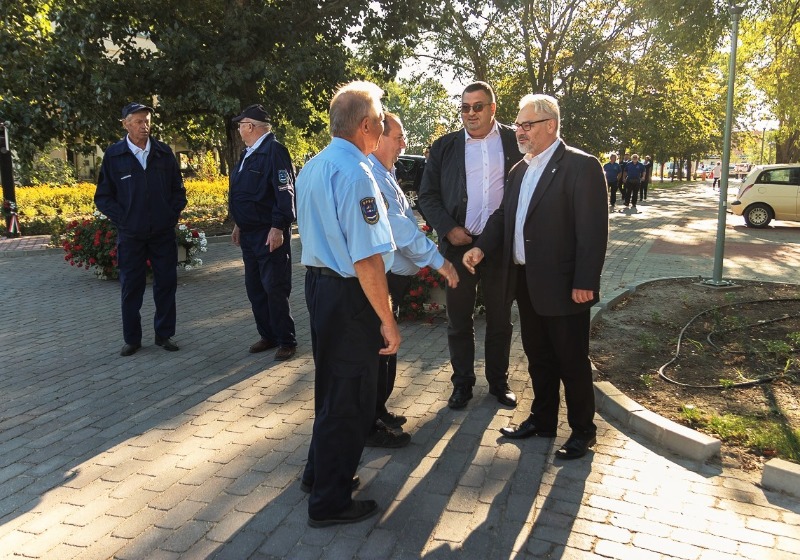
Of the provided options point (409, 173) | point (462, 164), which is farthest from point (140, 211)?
point (409, 173)

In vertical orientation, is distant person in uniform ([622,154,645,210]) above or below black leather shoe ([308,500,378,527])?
above

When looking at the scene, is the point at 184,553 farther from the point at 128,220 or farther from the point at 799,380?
the point at 799,380

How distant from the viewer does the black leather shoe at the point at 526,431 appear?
379 centimetres

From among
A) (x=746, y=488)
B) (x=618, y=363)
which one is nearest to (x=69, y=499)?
(x=746, y=488)

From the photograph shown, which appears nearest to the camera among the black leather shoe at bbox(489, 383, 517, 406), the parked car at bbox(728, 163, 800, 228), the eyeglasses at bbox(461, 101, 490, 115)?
the eyeglasses at bbox(461, 101, 490, 115)

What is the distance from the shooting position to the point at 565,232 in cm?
344

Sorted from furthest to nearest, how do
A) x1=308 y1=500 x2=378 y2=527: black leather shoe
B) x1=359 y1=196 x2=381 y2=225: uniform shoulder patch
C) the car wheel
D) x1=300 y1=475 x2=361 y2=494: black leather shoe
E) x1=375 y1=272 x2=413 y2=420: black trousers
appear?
1. the car wheel
2. x1=375 y1=272 x2=413 y2=420: black trousers
3. x1=300 y1=475 x2=361 y2=494: black leather shoe
4. x1=308 y1=500 x2=378 y2=527: black leather shoe
5. x1=359 y1=196 x2=381 y2=225: uniform shoulder patch

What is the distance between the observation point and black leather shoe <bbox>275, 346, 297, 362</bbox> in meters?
5.41

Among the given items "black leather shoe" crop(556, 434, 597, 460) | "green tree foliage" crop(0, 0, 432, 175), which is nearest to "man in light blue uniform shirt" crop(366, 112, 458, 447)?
"black leather shoe" crop(556, 434, 597, 460)

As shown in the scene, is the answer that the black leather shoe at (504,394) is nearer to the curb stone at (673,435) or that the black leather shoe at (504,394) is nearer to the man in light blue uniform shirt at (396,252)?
the curb stone at (673,435)

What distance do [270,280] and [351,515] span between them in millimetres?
2836

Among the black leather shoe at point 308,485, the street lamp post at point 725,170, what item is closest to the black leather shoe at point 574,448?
the black leather shoe at point 308,485

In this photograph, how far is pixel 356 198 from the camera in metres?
2.59

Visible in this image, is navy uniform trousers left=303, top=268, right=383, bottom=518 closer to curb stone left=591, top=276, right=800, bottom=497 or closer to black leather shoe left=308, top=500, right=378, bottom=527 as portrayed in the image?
black leather shoe left=308, top=500, right=378, bottom=527
